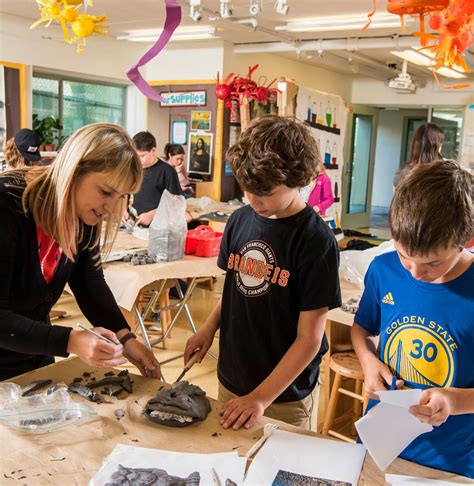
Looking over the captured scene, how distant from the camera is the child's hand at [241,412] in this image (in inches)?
53.4

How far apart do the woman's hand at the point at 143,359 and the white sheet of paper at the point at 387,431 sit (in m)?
0.65

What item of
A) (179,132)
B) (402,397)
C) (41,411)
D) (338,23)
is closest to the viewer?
(402,397)

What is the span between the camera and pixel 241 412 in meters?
1.37

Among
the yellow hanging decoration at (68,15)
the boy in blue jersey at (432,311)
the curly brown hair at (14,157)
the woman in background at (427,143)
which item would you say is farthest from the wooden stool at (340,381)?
the curly brown hair at (14,157)

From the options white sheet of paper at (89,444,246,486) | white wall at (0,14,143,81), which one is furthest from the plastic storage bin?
white wall at (0,14,143,81)

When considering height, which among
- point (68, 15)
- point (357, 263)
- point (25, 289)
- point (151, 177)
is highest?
point (68, 15)

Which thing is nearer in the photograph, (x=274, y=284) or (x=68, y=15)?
(x=274, y=284)

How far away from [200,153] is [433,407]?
6.79 m

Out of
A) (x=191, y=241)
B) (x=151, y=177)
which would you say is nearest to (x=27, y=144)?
(x=151, y=177)

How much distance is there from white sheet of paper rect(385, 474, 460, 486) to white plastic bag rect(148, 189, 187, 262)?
7.73 feet

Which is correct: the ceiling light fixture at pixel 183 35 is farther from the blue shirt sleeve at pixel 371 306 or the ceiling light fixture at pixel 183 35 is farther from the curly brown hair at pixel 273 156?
the blue shirt sleeve at pixel 371 306

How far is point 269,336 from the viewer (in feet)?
5.22

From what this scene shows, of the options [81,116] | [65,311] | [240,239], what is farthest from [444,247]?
[81,116]

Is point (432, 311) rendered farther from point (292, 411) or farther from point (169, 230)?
point (169, 230)
